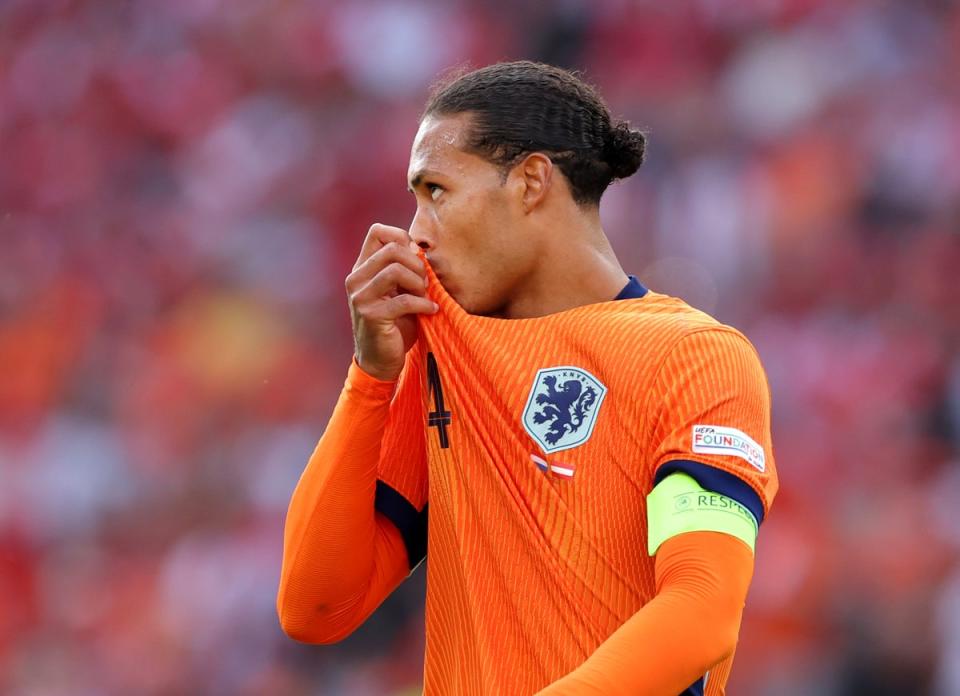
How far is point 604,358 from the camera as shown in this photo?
2.17 meters

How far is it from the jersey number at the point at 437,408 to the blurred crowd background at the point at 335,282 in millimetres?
3273

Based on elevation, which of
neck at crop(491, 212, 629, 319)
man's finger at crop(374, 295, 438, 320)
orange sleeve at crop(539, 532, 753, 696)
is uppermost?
neck at crop(491, 212, 629, 319)


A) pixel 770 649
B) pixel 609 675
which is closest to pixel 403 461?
pixel 609 675

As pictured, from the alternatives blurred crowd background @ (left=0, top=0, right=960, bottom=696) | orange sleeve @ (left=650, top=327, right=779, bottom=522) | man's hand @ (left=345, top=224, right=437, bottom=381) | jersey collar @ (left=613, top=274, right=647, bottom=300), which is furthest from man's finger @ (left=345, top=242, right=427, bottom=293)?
blurred crowd background @ (left=0, top=0, right=960, bottom=696)

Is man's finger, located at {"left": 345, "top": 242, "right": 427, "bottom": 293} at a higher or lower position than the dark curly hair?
lower

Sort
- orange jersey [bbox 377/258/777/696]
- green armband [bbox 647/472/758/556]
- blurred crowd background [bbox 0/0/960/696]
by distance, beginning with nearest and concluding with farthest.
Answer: green armband [bbox 647/472/758/556]
orange jersey [bbox 377/258/777/696]
blurred crowd background [bbox 0/0/960/696]

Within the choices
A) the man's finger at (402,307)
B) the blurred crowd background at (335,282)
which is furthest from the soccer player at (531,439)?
the blurred crowd background at (335,282)

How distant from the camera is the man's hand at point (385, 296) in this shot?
2.31 meters

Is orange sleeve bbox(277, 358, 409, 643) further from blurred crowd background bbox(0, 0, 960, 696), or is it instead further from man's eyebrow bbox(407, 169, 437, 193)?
blurred crowd background bbox(0, 0, 960, 696)

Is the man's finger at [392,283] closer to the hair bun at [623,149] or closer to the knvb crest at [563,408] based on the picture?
the knvb crest at [563,408]

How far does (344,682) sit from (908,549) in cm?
238

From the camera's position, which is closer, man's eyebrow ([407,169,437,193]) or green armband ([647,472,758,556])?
green armband ([647,472,758,556])

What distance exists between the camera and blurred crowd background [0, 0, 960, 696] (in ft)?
17.7

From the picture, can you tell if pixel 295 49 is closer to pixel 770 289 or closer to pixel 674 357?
pixel 770 289
